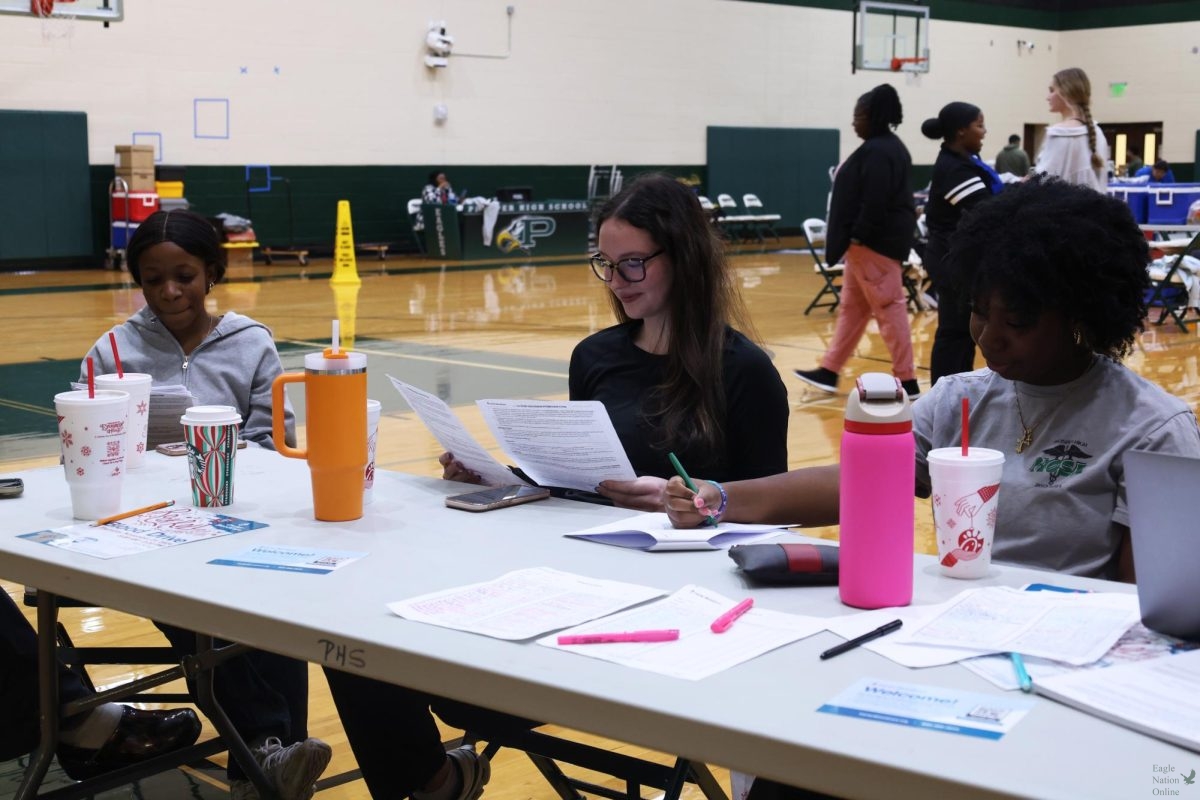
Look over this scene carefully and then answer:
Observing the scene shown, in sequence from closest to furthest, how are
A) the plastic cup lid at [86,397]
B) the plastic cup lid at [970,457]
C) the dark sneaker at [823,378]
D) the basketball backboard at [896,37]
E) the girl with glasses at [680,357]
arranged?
the plastic cup lid at [970,457] < the plastic cup lid at [86,397] < the girl with glasses at [680,357] < the dark sneaker at [823,378] < the basketball backboard at [896,37]

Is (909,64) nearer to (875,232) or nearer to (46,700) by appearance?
(875,232)

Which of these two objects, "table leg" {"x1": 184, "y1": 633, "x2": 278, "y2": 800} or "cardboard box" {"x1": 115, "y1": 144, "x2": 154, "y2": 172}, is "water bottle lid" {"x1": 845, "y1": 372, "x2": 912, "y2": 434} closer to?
"table leg" {"x1": 184, "y1": 633, "x2": 278, "y2": 800}

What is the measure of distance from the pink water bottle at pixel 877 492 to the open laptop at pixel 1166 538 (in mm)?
221

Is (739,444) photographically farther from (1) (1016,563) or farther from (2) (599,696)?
(2) (599,696)

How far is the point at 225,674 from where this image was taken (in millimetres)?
2451

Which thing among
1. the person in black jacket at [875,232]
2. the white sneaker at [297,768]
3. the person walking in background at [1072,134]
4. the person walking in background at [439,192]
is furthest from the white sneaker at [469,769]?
the person walking in background at [439,192]

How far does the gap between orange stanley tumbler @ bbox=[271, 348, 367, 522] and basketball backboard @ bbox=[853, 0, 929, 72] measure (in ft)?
62.9

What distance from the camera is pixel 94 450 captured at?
6.34 ft

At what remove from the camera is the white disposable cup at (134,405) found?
2105 mm

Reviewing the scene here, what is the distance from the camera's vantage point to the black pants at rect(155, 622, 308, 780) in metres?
2.45

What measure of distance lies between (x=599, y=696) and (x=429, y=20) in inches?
618

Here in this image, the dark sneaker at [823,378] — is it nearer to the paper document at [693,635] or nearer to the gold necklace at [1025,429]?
the gold necklace at [1025,429]

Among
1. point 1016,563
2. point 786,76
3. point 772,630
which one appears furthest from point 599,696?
point 786,76

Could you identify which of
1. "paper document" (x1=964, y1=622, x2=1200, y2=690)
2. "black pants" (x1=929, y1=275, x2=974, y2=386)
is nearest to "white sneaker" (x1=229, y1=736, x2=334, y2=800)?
"paper document" (x1=964, y1=622, x2=1200, y2=690)
